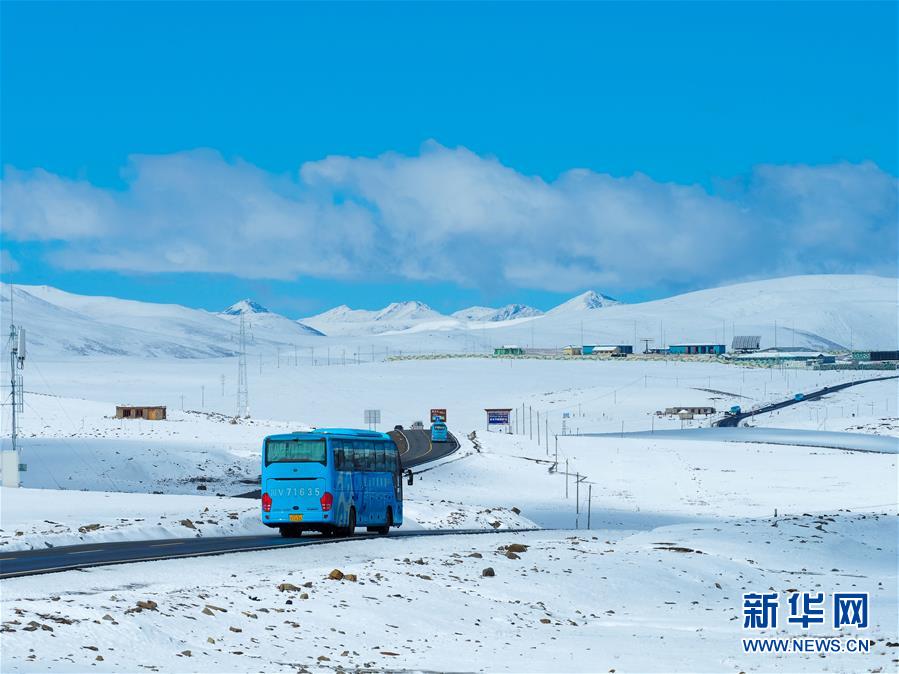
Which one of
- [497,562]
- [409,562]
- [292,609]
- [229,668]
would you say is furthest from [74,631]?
[497,562]

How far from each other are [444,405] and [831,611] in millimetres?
167797

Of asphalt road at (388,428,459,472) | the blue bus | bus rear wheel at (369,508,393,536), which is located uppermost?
the blue bus

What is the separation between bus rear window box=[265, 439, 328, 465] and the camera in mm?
40281

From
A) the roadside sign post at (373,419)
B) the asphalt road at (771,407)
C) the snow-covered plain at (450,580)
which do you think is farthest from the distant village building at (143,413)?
the asphalt road at (771,407)

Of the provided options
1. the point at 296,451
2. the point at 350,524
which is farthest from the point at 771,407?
the point at 296,451

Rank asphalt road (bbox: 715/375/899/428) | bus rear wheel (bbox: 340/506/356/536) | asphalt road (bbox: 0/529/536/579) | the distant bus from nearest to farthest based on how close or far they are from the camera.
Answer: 1. asphalt road (bbox: 0/529/536/579)
2. bus rear wheel (bbox: 340/506/356/536)
3. the distant bus
4. asphalt road (bbox: 715/375/899/428)

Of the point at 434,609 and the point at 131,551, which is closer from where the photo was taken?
the point at 434,609

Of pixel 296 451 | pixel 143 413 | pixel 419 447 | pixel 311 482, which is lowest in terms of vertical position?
pixel 419 447

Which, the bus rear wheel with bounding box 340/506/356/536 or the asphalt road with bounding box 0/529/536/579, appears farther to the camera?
the bus rear wheel with bounding box 340/506/356/536

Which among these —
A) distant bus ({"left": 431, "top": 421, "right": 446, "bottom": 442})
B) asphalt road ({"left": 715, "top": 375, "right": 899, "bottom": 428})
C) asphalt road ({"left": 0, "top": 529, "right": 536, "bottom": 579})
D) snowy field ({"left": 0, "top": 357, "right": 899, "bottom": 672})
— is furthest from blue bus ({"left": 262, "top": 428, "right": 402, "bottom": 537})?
asphalt road ({"left": 715, "top": 375, "right": 899, "bottom": 428})

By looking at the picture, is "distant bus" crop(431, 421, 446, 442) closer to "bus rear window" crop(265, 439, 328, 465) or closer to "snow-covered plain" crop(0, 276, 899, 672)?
"snow-covered plain" crop(0, 276, 899, 672)

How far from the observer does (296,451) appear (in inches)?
1593

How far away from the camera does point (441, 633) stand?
→ 24.1m

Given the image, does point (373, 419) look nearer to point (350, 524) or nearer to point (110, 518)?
point (110, 518)
